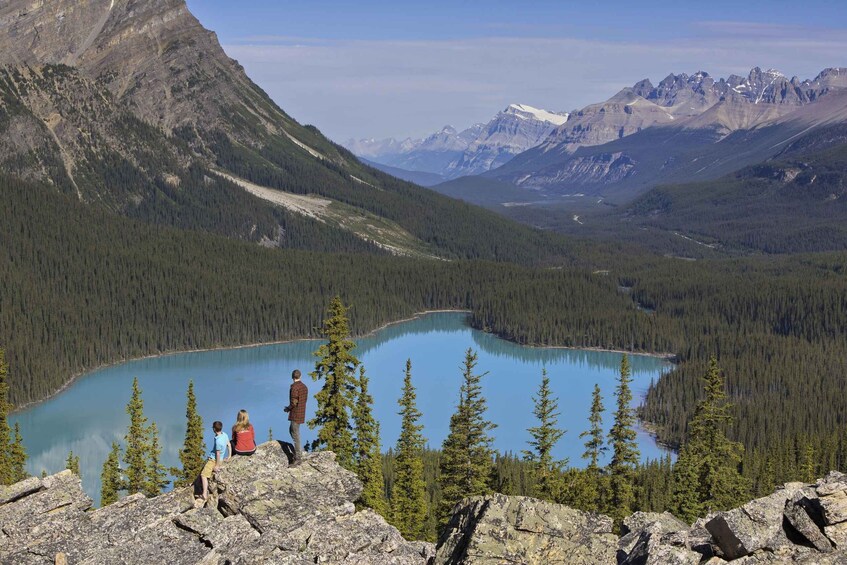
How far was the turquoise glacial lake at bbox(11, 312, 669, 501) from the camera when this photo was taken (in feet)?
399

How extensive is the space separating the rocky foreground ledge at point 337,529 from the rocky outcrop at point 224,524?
0.04m

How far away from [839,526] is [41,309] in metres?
163

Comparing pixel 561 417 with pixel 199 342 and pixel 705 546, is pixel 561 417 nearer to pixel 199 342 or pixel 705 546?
pixel 199 342

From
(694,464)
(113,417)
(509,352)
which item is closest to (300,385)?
(694,464)

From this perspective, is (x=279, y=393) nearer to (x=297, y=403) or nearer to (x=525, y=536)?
(x=297, y=403)

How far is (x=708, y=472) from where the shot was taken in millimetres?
65188

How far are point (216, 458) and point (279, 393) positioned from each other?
11558 centimetres

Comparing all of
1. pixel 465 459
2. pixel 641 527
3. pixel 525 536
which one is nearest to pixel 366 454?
pixel 465 459

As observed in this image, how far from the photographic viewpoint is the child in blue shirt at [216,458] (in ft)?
108

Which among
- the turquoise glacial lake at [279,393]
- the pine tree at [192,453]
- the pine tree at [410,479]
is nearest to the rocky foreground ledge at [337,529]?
the pine tree at [410,479]

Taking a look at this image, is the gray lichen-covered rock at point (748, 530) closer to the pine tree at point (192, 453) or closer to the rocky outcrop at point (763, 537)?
the rocky outcrop at point (763, 537)

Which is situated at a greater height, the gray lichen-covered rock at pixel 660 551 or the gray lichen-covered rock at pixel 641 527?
the gray lichen-covered rock at pixel 660 551

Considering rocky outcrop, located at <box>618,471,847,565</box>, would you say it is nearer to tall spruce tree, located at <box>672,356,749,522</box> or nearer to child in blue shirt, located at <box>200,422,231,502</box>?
child in blue shirt, located at <box>200,422,231,502</box>

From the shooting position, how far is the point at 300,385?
3909 cm
